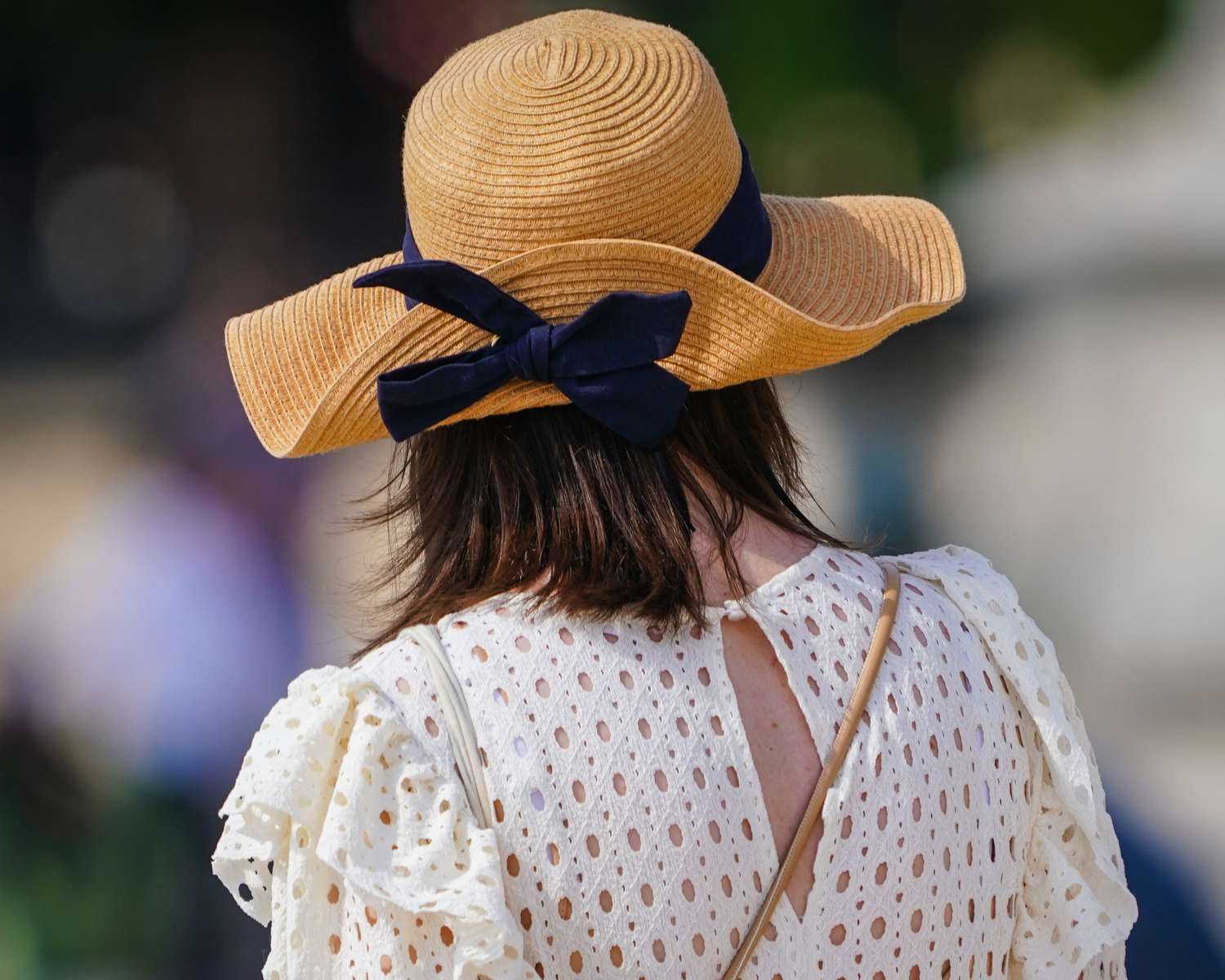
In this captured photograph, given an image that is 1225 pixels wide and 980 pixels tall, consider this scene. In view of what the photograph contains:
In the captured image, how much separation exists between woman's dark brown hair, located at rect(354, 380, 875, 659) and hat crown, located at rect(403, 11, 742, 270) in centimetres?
14

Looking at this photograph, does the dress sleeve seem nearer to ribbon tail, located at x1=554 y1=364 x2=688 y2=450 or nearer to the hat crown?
ribbon tail, located at x1=554 y1=364 x2=688 y2=450

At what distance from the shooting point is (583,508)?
987 millimetres

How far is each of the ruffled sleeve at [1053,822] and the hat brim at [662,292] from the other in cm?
24

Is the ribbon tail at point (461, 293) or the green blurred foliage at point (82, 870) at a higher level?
the ribbon tail at point (461, 293)

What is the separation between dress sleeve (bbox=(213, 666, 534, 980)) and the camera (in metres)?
0.88

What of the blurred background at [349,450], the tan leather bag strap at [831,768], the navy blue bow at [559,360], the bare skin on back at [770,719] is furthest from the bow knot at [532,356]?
the blurred background at [349,450]

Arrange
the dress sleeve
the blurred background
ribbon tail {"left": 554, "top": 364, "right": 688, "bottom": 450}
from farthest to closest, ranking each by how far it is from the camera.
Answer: the blurred background
ribbon tail {"left": 554, "top": 364, "right": 688, "bottom": 450}
the dress sleeve

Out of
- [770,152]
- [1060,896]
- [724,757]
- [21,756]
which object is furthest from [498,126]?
[21,756]

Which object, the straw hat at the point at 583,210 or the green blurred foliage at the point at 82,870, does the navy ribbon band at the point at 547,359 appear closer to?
the straw hat at the point at 583,210

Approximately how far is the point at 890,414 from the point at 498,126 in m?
1.61

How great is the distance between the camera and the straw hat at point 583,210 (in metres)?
1.02

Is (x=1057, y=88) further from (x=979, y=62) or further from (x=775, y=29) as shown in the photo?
(x=775, y=29)

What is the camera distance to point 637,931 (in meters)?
0.92

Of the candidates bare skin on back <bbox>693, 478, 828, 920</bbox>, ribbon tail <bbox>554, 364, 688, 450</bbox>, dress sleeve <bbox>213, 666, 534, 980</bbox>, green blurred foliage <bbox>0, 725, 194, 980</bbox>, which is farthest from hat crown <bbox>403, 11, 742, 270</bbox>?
green blurred foliage <bbox>0, 725, 194, 980</bbox>
